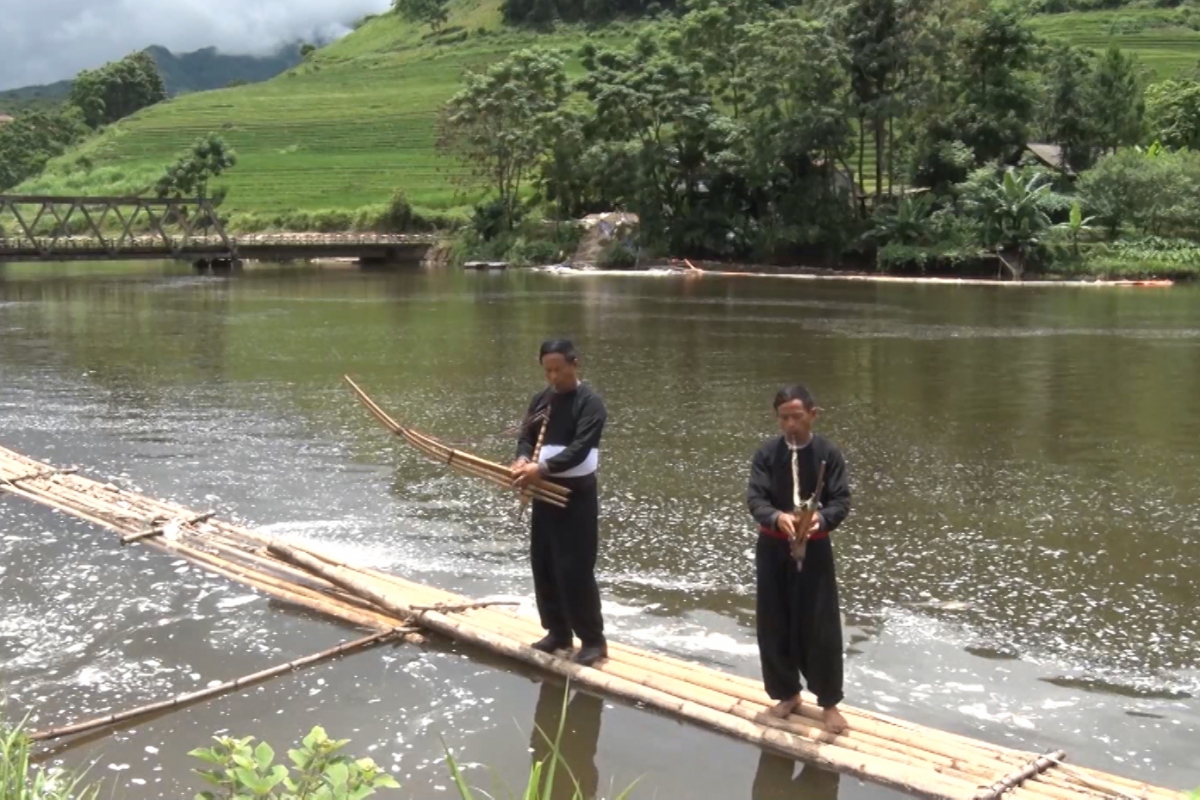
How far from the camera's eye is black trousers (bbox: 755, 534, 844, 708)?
5277 mm

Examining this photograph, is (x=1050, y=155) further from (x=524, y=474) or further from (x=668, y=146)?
(x=524, y=474)

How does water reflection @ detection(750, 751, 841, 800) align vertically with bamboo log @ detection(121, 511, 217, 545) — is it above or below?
below

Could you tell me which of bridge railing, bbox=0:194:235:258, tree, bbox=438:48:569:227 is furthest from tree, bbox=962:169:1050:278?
bridge railing, bbox=0:194:235:258

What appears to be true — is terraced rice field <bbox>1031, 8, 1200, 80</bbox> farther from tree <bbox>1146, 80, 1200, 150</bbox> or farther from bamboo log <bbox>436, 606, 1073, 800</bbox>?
bamboo log <bbox>436, 606, 1073, 800</bbox>

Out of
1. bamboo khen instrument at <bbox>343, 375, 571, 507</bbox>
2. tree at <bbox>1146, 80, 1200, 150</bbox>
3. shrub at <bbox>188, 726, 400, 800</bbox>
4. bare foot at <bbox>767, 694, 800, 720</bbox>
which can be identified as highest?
tree at <bbox>1146, 80, 1200, 150</bbox>

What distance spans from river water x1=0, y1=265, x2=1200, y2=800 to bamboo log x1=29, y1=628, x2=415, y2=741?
0.25ft

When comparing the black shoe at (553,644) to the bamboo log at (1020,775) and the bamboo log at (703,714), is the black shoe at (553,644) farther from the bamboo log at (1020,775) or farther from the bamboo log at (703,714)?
the bamboo log at (1020,775)

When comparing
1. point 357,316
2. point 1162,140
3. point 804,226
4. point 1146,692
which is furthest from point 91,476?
point 1162,140

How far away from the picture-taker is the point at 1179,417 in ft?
47.4

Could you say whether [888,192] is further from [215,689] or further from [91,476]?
[215,689]

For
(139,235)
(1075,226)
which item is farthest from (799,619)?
(139,235)

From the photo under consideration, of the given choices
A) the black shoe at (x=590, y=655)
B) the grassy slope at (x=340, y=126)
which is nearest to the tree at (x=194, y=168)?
the grassy slope at (x=340, y=126)

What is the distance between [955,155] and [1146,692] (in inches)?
1736

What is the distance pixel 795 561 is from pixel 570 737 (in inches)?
57.2
